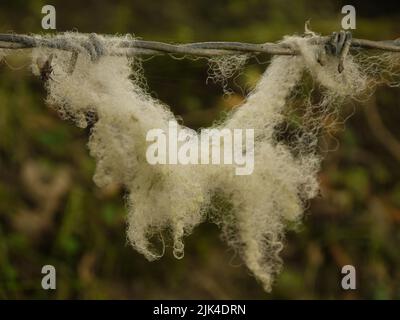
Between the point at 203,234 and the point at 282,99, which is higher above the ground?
the point at 203,234

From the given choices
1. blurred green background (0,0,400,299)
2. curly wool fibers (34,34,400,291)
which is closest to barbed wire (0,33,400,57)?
curly wool fibers (34,34,400,291)

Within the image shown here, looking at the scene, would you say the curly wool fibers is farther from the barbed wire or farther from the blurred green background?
the blurred green background

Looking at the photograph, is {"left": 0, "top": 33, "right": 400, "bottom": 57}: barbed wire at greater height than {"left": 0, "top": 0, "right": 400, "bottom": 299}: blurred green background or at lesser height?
lesser

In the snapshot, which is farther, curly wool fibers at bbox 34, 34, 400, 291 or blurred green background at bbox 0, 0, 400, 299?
blurred green background at bbox 0, 0, 400, 299

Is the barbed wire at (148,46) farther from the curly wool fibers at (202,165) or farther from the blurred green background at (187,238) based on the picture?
the blurred green background at (187,238)

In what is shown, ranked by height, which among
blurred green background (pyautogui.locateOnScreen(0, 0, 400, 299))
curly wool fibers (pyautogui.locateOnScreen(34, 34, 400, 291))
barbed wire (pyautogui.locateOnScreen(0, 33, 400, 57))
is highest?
blurred green background (pyautogui.locateOnScreen(0, 0, 400, 299))

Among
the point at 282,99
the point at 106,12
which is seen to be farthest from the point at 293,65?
the point at 106,12
